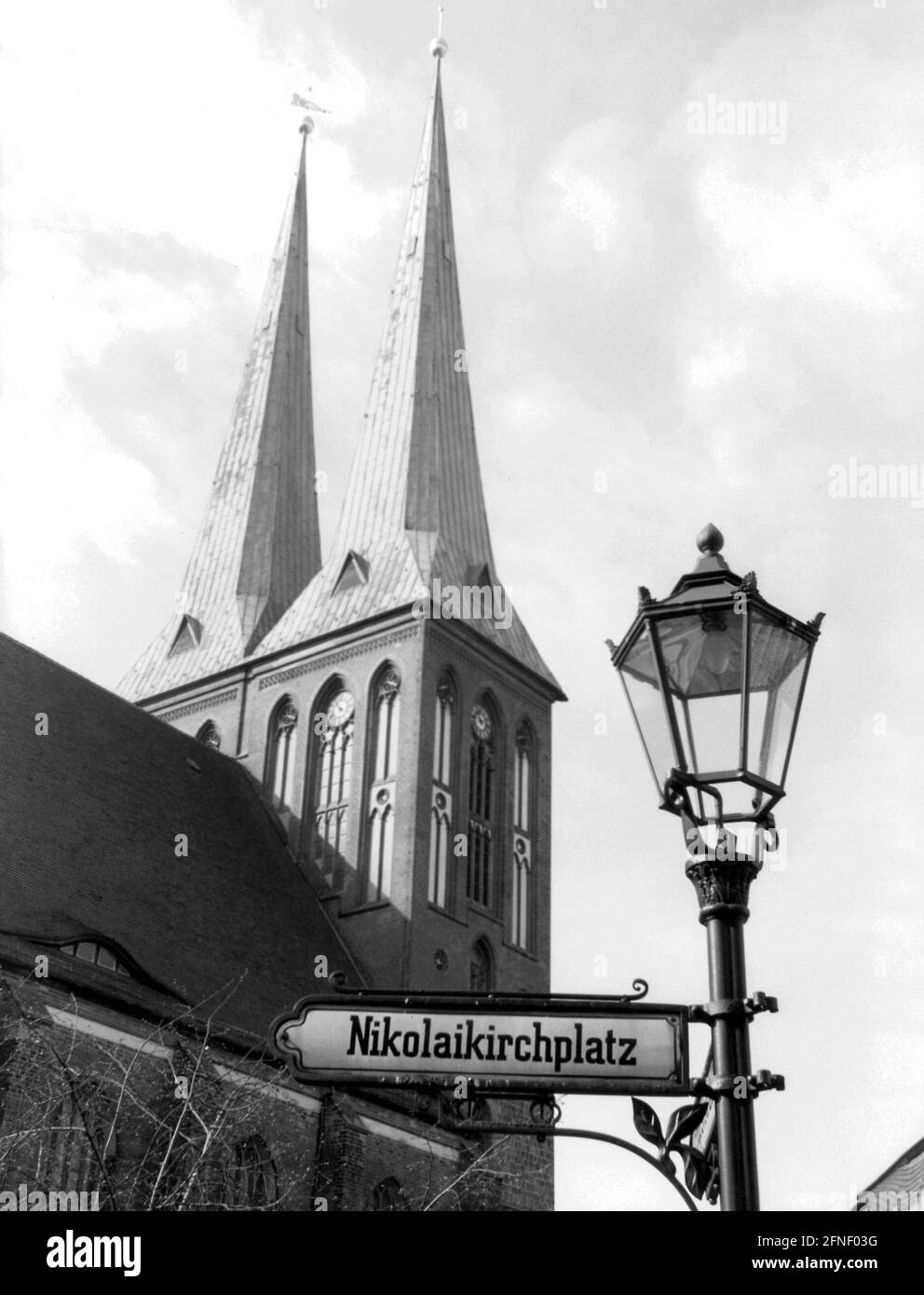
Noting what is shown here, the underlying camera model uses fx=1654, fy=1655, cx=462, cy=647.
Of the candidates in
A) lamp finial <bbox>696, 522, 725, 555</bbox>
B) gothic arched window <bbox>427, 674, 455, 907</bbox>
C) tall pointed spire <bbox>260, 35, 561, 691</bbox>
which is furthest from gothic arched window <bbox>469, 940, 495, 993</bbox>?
lamp finial <bbox>696, 522, 725, 555</bbox>

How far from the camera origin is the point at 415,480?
33.9 meters

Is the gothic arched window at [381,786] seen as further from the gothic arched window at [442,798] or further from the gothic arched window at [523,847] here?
the gothic arched window at [523,847]

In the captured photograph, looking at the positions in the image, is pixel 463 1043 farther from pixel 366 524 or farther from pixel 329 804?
pixel 366 524

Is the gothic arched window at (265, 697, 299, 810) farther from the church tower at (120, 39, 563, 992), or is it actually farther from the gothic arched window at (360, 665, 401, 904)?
the gothic arched window at (360, 665, 401, 904)

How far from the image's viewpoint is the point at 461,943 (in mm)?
30125

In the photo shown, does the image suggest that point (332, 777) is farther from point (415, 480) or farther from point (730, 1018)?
point (730, 1018)

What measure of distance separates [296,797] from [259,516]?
7579 mm

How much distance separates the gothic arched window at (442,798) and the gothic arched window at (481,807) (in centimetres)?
62

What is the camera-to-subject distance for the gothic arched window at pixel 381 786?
30.0 metres

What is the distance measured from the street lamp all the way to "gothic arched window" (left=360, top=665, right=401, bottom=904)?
2493 cm

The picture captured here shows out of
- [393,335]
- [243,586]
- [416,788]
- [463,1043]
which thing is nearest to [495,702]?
[416,788]

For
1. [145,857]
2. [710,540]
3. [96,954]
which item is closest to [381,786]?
[145,857]

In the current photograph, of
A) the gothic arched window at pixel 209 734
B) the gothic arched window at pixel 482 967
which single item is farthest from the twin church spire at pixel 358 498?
the gothic arched window at pixel 482 967
